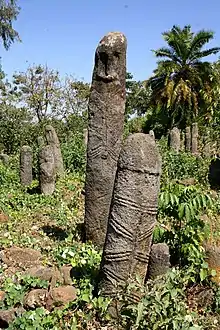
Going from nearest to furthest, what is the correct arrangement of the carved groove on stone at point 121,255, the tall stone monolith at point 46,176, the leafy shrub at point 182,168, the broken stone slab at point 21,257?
the carved groove on stone at point 121,255, the broken stone slab at point 21,257, the tall stone monolith at point 46,176, the leafy shrub at point 182,168

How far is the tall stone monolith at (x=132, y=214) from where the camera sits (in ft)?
13.2

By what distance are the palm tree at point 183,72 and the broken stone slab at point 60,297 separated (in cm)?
2172

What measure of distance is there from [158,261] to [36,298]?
1214 mm

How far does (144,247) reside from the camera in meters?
4.21

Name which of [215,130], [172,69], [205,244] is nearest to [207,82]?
[172,69]

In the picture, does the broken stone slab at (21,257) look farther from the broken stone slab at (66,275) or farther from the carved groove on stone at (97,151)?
the carved groove on stone at (97,151)

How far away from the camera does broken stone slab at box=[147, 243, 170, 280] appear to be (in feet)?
14.0

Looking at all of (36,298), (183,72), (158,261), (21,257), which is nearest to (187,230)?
(158,261)

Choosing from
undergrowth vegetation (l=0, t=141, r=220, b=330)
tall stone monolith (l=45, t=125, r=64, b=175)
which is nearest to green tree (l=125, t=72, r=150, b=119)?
tall stone monolith (l=45, t=125, r=64, b=175)

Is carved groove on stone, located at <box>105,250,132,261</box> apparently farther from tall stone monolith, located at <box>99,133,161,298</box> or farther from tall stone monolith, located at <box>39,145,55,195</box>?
tall stone monolith, located at <box>39,145,55,195</box>

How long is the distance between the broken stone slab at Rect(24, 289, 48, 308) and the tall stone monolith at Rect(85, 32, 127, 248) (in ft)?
5.69

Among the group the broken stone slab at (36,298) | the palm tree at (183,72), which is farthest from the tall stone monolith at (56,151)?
the palm tree at (183,72)

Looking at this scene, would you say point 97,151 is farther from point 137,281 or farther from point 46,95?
point 46,95

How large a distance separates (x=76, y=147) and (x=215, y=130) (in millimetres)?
8626
